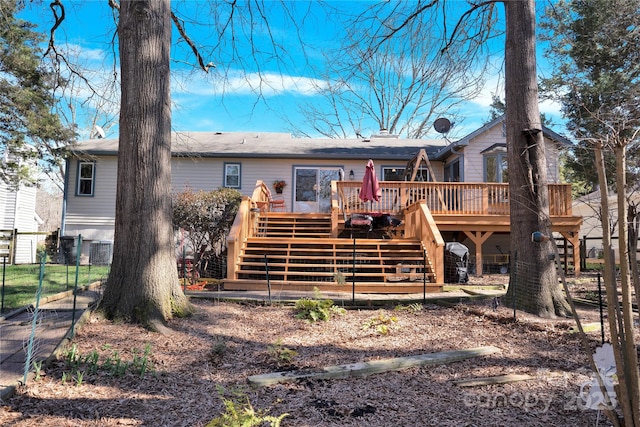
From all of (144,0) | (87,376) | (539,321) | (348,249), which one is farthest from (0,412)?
(348,249)

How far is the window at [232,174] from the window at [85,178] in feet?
15.6

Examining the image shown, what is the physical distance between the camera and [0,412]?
275 centimetres

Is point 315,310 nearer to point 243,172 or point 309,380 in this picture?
point 309,380

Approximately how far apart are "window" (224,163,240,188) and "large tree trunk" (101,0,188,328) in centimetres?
1024

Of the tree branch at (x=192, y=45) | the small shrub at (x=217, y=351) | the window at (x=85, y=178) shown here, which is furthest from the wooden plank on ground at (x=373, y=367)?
the window at (x=85, y=178)

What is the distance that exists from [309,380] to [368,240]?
22.4 feet

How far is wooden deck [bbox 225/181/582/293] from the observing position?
852 cm

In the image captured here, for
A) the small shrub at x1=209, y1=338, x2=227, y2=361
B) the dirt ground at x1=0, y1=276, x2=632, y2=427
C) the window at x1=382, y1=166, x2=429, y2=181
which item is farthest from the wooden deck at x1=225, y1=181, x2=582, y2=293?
the window at x1=382, y1=166, x2=429, y2=181

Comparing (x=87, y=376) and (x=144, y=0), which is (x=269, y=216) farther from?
(x=87, y=376)

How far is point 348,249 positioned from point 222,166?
769 cm

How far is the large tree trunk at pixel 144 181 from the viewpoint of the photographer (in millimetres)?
4852

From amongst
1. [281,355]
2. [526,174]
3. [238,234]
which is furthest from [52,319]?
[526,174]

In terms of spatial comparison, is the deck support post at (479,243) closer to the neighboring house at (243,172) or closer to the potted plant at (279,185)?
the neighboring house at (243,172)

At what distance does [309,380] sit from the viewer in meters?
3.44
